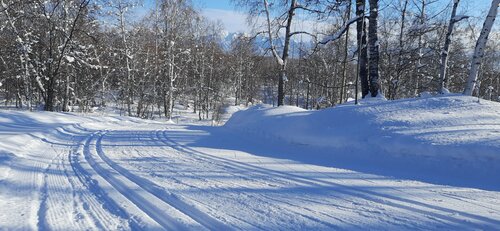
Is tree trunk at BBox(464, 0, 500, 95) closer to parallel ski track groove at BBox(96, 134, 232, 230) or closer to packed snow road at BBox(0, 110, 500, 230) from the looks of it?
packed snow road at BBox(0, 110, 500, 230)

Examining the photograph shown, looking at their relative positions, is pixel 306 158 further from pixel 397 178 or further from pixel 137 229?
pixel 137 229

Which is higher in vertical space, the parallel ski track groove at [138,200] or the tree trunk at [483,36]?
the tree trunk at [483,36]

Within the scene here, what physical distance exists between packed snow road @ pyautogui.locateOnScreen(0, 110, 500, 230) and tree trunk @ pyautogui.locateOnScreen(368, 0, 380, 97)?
21.1ft

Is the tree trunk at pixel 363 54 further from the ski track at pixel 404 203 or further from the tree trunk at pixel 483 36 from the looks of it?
the ski track at pixel 404 203

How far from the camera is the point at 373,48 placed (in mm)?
12367

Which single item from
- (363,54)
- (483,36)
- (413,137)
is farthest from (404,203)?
(363,54)

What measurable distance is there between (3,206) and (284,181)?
3.73 m

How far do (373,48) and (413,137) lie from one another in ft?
19.6

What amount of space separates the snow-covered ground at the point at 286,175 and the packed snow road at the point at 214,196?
0.06 ft

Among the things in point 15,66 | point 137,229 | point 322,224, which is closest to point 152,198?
point 137,229

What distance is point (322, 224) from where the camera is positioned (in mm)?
3793

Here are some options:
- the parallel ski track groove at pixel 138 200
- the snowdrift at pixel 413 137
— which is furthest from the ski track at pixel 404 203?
the parallel ski track groove at pixel 138 200

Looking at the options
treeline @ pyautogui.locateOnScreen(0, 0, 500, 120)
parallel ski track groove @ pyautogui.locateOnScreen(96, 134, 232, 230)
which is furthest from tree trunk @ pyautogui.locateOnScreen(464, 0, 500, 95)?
parallel ski track groove @ pyautogui.locateOnScreen(96, 134, 232, 230)

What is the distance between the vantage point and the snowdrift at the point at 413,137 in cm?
604
